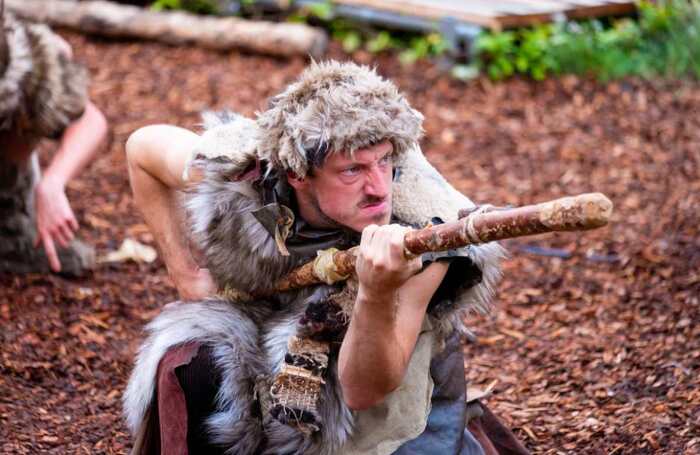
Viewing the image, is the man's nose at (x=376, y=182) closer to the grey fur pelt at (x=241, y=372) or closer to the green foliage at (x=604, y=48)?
the grey fur pelt at (x=241, y=372)

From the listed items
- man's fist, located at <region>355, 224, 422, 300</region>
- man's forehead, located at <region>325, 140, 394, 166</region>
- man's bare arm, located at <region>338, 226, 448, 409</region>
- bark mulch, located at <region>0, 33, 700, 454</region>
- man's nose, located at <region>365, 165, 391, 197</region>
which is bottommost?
bark mulch, located at <region>0, 33, 700, 454</region>

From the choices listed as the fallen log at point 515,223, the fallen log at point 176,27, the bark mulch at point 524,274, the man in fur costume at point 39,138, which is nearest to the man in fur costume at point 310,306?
the fallen log at point 515,223

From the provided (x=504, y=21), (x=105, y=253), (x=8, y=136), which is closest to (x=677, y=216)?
(x=504, y=21)

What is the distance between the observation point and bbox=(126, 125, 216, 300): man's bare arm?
3.36 metres

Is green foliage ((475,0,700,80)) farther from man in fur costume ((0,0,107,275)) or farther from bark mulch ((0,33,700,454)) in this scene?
man in fur costume ((0,0,107,275))

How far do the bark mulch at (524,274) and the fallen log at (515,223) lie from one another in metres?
1.50

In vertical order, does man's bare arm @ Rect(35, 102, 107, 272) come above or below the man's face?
below

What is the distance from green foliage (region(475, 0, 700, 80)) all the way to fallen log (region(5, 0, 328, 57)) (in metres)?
1.25

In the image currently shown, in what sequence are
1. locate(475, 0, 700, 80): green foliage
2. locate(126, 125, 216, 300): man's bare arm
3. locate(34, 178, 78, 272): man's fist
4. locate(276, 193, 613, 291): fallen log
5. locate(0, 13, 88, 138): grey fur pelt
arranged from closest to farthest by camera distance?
locate(276, 193, 613, 291): fallen log, locate(126, 125, 216, 300): man's bare arm, locate(34, 178, 78, 272): man's fist, locate(0, 13, 88, 138): grey fur pelt, locate(475, 0, 700, 80): green foliage

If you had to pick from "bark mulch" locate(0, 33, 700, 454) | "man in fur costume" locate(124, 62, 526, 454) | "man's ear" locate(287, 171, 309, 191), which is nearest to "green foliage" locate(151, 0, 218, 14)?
"bark mulch" locate(0, 33, 700, 454)

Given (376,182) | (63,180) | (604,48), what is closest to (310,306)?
(376,182)

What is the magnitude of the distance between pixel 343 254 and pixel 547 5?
4.77 meters

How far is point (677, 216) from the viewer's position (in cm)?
514

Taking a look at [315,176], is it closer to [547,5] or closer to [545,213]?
[545,213]
